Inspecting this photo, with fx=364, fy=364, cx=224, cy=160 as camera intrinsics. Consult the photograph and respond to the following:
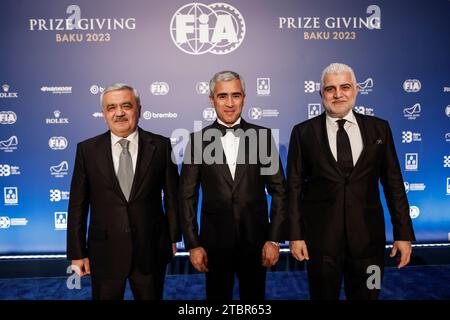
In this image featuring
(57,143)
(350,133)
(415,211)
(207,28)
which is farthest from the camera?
(415,211)

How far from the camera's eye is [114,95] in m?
2.05

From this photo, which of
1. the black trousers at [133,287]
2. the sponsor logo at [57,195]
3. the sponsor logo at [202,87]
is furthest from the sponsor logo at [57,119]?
the black trousers at [133,287]

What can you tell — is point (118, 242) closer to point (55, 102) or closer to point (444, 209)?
point (55, 102)

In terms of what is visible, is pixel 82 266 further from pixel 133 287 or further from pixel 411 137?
pixel 411 137

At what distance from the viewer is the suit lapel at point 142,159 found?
202 centimetres

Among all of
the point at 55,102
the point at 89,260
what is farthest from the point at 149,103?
the point at 89,260

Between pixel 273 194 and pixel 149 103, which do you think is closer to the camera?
pixel 273 194

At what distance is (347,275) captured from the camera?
209 centimetres

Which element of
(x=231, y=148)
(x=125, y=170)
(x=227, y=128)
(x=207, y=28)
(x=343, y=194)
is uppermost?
(x=207, y=28)

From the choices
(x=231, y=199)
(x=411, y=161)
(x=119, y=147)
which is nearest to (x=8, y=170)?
(x=119, y=147)

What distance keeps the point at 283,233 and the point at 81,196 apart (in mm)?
1178

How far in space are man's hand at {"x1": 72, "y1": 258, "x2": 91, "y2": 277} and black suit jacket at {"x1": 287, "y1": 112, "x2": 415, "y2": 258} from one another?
3.92ft

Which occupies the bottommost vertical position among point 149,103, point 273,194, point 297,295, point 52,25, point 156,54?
point 297,295

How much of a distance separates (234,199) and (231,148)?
1.00 ft
